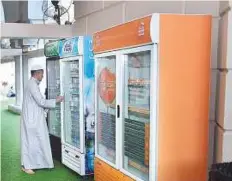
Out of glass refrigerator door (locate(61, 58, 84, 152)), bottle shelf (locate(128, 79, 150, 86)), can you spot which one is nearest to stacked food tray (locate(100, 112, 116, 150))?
bottle shelf (locate(128, 79, 150, 86))

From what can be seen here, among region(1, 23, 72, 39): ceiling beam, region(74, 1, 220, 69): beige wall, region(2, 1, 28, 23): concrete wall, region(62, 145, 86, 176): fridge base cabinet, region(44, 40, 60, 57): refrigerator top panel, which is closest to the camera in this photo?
region(74, 1, 220, 69): beige wall

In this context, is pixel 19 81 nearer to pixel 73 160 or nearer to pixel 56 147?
pixel 56 147

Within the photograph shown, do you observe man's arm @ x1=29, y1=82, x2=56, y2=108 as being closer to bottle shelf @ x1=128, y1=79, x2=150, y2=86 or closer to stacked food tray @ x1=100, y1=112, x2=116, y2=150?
stacked food tray @ x1=100, y1=112, x2=116, y2=150

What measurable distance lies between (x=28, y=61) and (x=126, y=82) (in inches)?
384

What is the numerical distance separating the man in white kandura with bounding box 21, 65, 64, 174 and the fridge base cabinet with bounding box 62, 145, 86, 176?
227 mm

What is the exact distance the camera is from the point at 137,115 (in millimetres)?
3148

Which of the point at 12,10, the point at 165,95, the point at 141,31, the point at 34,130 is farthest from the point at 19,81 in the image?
the point at 165,95

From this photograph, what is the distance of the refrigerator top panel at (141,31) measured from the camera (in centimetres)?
267

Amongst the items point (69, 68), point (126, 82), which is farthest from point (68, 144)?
point (126, 82)

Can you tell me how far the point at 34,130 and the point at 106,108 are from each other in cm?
148

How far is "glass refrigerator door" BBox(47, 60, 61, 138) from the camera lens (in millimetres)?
5541

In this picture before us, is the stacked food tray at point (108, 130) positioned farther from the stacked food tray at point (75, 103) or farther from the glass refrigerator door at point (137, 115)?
the stacked food tray at point (75, 103)

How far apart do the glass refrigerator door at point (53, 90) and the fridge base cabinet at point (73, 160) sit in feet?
1.96

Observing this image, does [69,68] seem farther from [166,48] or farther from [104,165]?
[166,48]
